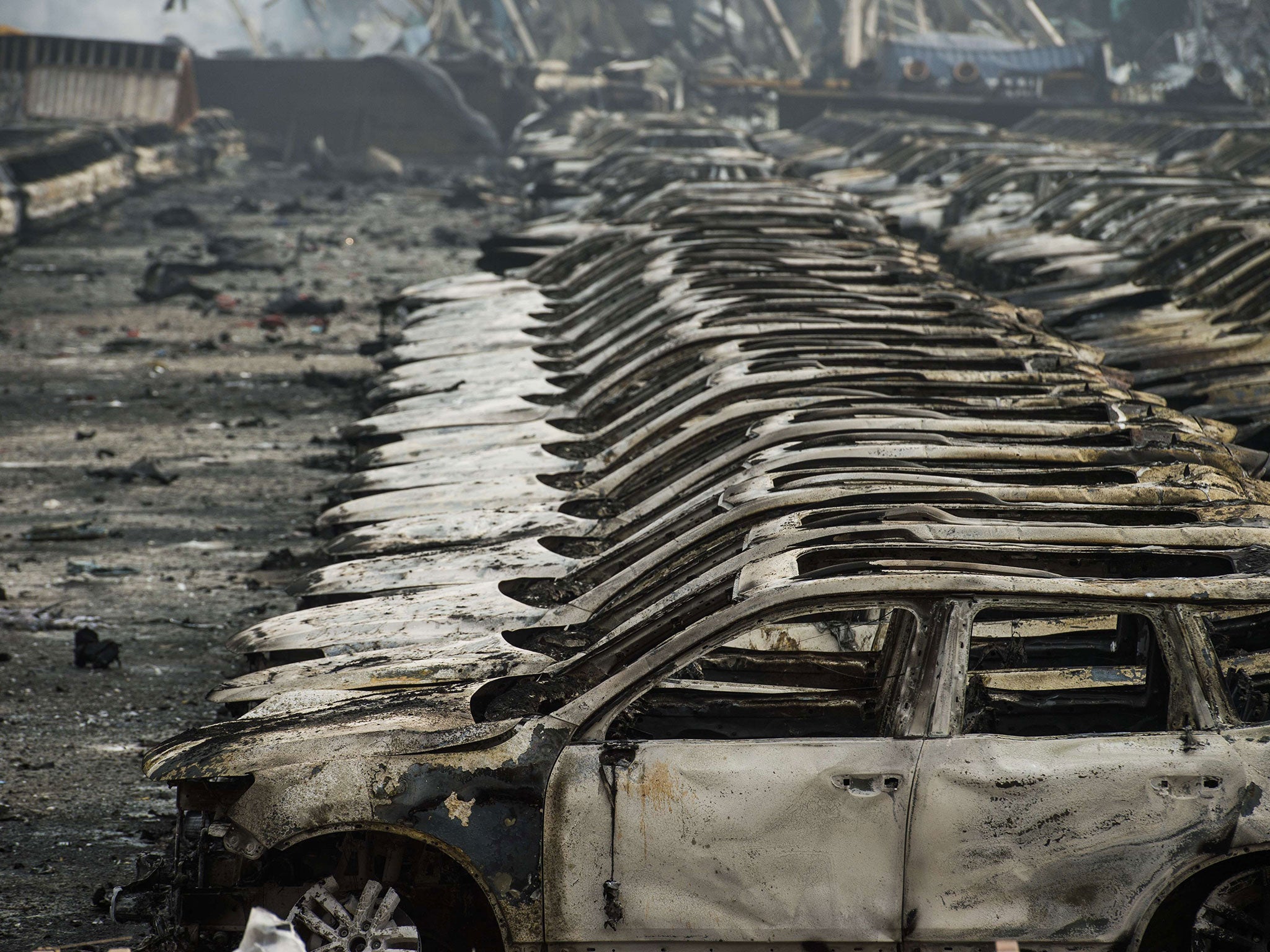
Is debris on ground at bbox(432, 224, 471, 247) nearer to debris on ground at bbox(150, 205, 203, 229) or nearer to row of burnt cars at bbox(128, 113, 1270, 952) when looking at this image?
debris on ground at bbox(150, 205, 203, 229)

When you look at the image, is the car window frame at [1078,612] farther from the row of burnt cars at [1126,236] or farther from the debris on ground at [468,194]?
the debris on ground at [468,194]

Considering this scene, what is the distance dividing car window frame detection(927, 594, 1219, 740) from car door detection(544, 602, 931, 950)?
8 cm

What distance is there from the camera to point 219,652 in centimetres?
700

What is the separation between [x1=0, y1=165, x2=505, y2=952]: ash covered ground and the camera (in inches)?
211

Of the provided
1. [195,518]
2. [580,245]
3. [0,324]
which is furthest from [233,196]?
[195,518]

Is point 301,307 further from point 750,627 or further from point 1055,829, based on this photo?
point 1055,829

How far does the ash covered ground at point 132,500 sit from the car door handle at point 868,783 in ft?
8.59

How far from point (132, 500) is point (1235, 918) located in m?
7.96

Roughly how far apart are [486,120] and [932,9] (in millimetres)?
20706

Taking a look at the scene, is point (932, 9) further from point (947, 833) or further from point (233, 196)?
point (947, 833)

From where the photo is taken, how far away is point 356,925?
12.0 feet

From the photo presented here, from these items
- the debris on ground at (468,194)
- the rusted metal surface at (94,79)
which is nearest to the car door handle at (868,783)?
the debris on ground at (468,194)

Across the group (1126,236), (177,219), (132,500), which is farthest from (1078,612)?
(177,219)

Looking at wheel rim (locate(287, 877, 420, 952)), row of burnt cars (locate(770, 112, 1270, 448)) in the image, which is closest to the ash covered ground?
wheel rim (locate(287, 877, 420, 952))
